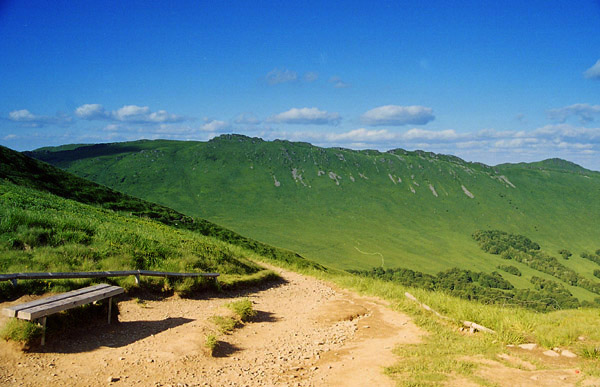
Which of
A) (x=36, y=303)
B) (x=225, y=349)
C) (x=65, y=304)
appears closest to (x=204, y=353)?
(x=225, y=349)

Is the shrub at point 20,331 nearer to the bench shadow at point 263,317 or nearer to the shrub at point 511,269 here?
the bench shadow at point 263,317

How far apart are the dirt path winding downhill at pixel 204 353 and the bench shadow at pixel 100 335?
2 cm

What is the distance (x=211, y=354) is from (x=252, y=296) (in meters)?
8.44

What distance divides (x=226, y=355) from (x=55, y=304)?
12.9 feet

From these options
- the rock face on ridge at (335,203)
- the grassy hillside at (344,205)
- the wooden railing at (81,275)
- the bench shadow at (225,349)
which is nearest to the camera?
the bench shadow at (225,349)

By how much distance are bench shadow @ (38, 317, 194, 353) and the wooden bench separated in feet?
1.02

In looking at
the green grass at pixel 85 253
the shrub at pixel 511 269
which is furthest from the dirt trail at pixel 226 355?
the shrub at pixel 511 269

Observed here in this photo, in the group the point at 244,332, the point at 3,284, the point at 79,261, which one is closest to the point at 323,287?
the point at 244,332

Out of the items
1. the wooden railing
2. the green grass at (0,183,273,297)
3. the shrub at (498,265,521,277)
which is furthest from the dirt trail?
the shrub at (498,265,521,277)

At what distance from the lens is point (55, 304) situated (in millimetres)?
8820

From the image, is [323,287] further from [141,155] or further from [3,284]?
[141,155]

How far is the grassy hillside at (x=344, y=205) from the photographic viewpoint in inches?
4983

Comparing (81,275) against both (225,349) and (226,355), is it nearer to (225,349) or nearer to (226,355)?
(225,349)

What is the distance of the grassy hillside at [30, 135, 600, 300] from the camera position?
126562 millimetres
